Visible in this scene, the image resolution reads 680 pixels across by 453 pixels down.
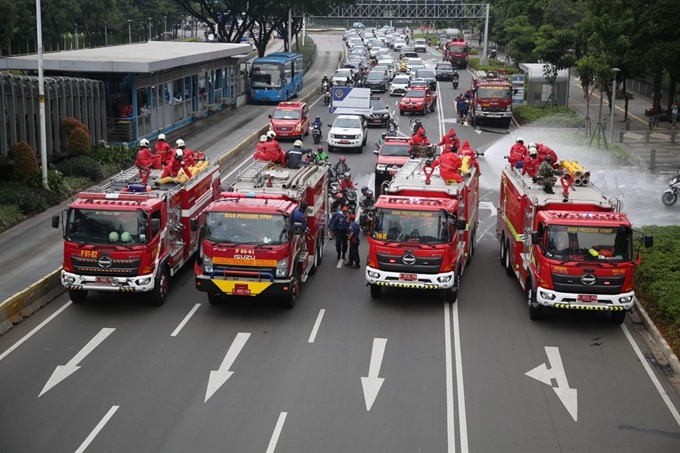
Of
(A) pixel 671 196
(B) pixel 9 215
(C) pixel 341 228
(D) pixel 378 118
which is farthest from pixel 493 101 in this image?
(B) pixel 9 215

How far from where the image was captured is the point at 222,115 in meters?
54.6

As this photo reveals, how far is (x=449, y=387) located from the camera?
52.0ft

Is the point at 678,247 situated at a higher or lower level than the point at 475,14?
lower

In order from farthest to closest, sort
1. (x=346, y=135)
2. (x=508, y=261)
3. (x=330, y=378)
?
1. (x=346, y=135)
2. (x=508, y=261)
3. (x=330, y=378)

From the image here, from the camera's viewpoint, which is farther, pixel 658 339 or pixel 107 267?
pixel 107 267

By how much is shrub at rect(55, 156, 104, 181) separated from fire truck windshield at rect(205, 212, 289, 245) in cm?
1534

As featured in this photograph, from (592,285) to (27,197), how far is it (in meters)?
18.3

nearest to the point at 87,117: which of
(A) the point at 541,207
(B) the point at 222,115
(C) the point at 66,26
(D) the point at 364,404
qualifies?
(B) the point at 222,115

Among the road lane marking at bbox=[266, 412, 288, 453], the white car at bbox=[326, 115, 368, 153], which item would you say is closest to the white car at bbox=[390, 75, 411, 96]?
the white car at bbox=[326, 115, 368, 153]

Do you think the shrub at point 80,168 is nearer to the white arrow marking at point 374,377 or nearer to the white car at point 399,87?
the white arrow marking at point 374,377

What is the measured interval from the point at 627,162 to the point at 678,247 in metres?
17.6

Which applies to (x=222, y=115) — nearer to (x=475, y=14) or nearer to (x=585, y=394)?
(x=585, y=394)

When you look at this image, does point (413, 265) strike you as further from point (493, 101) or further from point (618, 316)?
point (493, 101)

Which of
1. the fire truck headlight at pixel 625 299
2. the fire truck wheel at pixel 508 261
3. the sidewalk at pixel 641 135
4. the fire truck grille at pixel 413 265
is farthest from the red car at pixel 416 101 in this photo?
the fire truck headlight at pixel 625 299
